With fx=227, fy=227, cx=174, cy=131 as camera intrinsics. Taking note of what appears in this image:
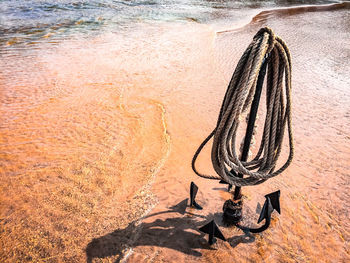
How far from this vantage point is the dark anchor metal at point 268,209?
2.27 meters

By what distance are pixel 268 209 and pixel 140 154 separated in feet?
7.07

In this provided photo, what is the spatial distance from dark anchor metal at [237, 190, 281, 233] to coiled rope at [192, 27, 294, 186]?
1.05 feet

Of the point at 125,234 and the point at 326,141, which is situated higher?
the point at 326,141

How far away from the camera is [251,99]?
6.36ft

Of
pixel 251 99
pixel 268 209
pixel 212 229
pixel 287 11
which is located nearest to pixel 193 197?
pixel 212 229

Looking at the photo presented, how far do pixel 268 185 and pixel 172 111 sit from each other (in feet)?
8.17

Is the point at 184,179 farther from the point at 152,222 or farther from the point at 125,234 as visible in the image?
the point at 125,234

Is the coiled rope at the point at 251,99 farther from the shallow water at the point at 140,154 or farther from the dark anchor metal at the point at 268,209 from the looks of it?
the shallow water at the point at 140,154

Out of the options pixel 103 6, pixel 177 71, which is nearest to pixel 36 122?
pixel 177 71

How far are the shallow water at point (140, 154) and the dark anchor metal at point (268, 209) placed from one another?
0.13m

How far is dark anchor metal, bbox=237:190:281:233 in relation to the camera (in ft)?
7.43

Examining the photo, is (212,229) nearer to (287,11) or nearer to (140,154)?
(140,154)

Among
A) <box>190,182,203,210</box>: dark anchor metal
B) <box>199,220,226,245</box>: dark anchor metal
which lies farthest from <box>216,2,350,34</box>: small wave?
<box>199,220,226,245</box>: dark anchor metal

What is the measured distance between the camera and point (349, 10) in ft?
57.3
